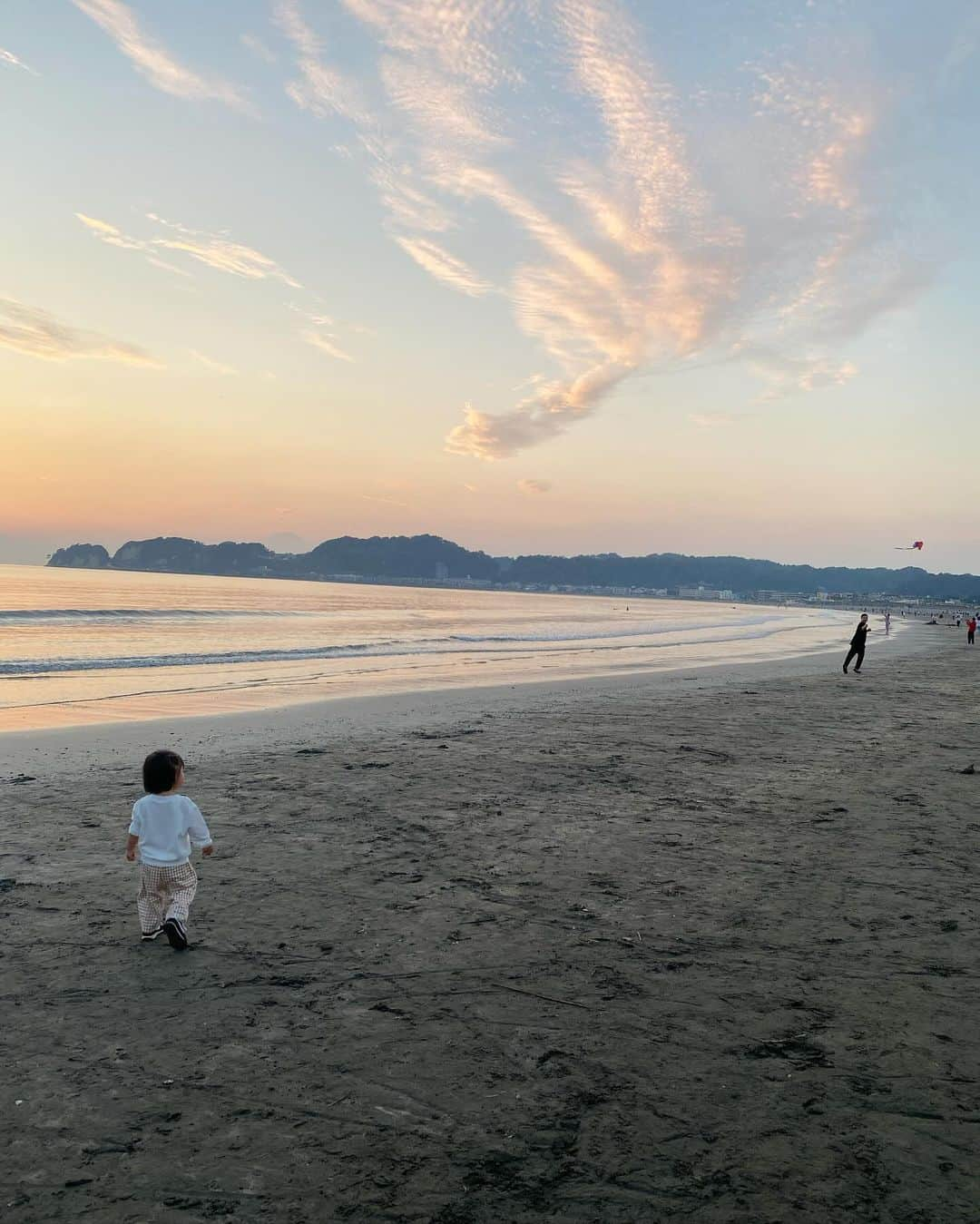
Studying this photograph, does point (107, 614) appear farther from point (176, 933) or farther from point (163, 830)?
point (176, 933)

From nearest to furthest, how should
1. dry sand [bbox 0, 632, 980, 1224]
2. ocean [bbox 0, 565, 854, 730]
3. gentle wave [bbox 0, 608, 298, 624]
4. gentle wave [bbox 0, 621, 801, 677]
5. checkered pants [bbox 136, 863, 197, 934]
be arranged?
dry sand [bbox 0, 632, 980, 1224] → checkered pants [bbox 136, 863, 197, 934] → ocean [bbox 0, 565, 854, 730] → gentle wave [bbox 0, 621, 801, 677] → gentle wave [bbox 0, 608, 298, 624]

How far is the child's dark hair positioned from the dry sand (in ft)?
3.30

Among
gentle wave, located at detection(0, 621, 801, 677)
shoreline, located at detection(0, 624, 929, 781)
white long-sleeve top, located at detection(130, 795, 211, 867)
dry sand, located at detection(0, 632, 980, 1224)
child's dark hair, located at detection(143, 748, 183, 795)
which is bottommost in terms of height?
gentle wave, located at detection(0, 621, 801, 677)

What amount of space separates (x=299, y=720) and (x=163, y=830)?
10.8m

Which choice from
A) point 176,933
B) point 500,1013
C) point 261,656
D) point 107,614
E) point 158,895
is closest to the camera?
point 500,1013

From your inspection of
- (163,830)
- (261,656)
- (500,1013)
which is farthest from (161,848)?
(261,656)

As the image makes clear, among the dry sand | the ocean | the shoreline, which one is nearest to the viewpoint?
the dry sand

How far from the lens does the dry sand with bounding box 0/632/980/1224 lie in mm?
3115

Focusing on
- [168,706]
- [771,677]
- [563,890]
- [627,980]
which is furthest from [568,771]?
[771,677]

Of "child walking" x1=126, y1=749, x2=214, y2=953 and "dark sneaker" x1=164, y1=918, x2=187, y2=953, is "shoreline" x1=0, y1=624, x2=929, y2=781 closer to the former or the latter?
"child walking" x1=126, y1=749, x2=214, y2=953

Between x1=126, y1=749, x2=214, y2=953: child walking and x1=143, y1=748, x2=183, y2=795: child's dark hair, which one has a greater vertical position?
x1=143, y1=748, x2=183, y2=795: child's dark hair

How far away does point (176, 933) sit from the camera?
512cm

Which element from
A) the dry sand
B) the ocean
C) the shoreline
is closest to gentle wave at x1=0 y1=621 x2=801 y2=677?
the ocean

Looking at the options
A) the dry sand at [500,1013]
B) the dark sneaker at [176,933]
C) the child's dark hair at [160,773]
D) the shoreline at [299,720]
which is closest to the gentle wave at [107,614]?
the shoreline at [299,720]
